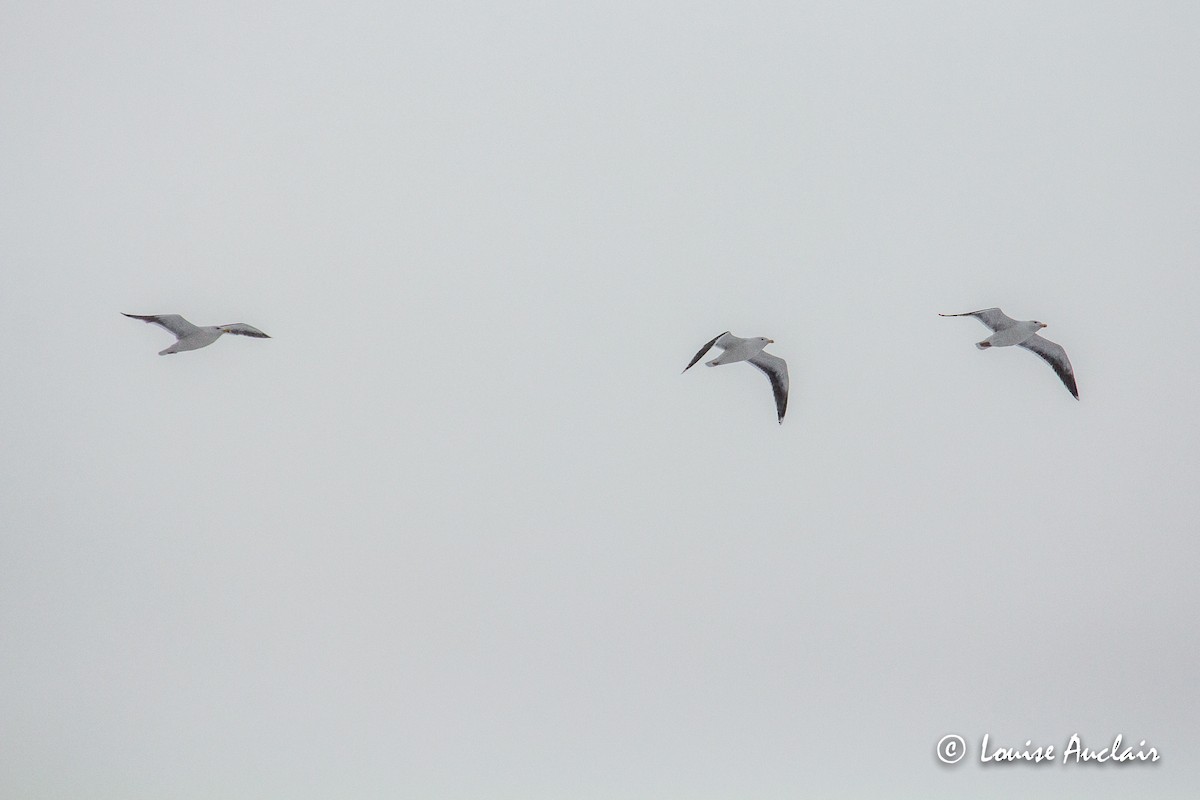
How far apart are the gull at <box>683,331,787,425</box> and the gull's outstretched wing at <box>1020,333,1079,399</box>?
432 cm

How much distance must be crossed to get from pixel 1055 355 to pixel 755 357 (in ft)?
18.4

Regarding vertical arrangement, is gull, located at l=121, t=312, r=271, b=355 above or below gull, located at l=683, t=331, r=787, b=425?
below

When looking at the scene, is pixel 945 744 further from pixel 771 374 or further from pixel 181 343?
pixel 181 343

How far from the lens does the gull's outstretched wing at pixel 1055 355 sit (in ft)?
65.0

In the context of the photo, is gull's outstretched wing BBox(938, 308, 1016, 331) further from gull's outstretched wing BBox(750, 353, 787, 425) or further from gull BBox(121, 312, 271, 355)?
gull BBox(121, 312, 271, 355)

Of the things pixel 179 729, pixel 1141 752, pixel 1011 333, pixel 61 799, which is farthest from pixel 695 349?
pixel 61 799

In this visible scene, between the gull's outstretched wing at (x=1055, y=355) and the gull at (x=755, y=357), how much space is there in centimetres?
432

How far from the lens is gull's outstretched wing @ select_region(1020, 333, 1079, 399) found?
65.0 ft

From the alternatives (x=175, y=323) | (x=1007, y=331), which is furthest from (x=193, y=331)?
(x=1007, y=331)

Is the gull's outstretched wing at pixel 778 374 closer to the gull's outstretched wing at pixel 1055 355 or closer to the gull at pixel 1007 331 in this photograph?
the gull at pixel 1007 331

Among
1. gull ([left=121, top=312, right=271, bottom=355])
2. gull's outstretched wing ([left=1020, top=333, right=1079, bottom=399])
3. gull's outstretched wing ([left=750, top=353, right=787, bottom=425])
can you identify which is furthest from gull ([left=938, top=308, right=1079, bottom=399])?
gull ([left=121, top=312, right=271, bottom=355])

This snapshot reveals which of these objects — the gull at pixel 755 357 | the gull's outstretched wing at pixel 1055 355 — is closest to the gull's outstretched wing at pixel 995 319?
the gull's outstretched wing at pixel 1055 355

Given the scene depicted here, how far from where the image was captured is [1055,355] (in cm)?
2027

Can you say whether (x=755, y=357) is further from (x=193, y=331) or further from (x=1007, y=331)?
(x=193, y=331)
